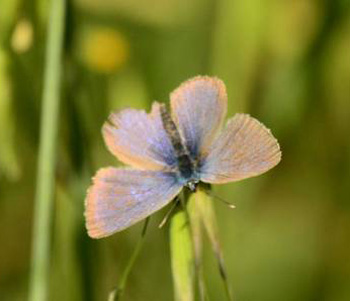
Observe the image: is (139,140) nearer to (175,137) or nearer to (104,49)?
(175,137)

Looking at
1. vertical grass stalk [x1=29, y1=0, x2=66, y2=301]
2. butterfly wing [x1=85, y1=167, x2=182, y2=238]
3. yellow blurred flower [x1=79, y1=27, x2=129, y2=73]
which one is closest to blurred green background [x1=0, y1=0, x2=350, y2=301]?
yellow blurred flower [x1=79, y1=27, x2=129, y2=73]

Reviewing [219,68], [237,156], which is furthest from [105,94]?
[237,156]

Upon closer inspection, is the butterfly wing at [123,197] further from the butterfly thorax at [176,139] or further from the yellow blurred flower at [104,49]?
the yellow blurred flower at [104,49]

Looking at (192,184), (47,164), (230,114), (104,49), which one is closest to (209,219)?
(192,184)

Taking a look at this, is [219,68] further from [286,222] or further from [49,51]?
[49,51]

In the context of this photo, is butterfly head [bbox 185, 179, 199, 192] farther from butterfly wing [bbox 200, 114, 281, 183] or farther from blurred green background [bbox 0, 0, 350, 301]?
blurred green background [bbox 0, 0, 350, 301]
